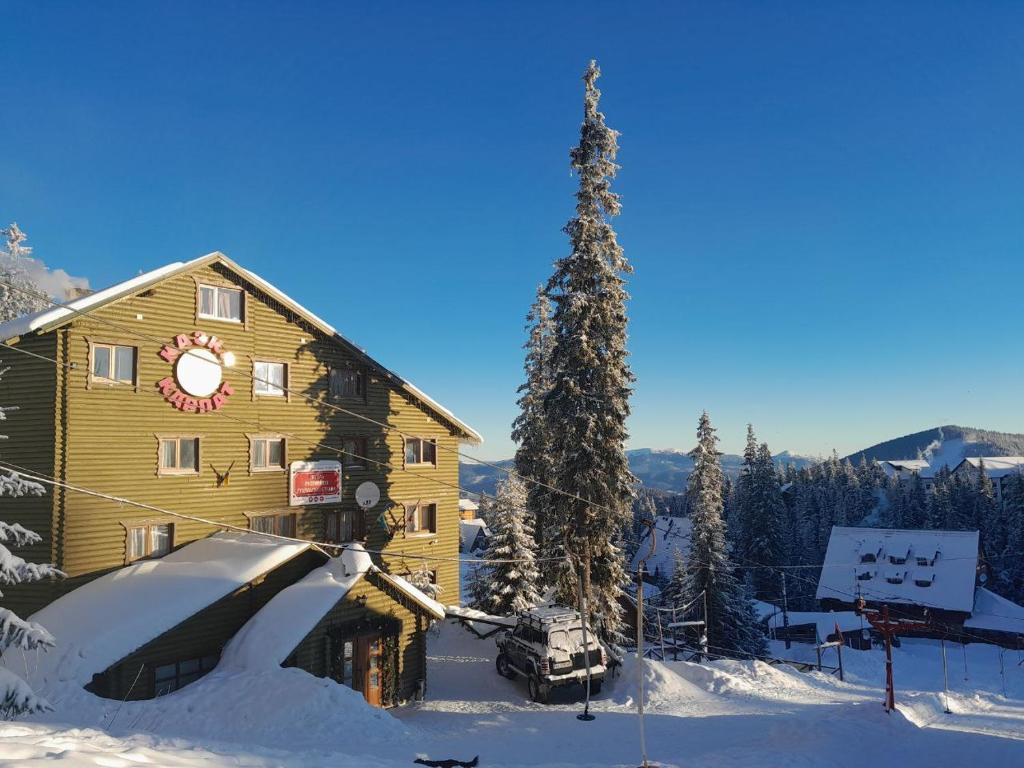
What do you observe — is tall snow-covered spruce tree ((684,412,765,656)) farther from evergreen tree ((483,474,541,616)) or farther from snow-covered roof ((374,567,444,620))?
snow-covered roof ((374,567,444,620))

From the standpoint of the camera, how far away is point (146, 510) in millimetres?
20625

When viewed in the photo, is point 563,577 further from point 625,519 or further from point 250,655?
point 250,655

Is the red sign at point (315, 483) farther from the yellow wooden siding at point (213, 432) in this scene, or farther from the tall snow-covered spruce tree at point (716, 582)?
the tall snow-covered spruce tree at point (716, 582)

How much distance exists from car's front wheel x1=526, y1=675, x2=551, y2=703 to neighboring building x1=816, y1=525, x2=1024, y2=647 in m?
41.4

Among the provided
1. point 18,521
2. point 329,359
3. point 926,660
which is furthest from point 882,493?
point 18,521

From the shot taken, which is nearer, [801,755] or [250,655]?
[801,755]

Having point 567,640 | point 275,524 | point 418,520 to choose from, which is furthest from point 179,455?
point 567,640

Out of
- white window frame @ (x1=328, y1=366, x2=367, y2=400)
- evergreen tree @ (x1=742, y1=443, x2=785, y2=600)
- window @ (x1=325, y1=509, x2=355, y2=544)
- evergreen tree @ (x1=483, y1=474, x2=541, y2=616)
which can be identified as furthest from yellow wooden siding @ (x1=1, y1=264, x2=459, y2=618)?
evergreen tree @ (x1=742, y1=443, x2=785, y2=600)

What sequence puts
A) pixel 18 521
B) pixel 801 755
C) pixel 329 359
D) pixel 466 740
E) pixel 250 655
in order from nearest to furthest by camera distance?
pixel 801 755 → pixel 466 740 → pixel 250 655 → pixel 18 521 → pixel 329 359

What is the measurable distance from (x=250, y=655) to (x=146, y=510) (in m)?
6.51

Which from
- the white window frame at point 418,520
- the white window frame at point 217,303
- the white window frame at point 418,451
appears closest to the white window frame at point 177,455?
the white window frame at point 217,303

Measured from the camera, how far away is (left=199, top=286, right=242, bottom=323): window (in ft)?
72.9

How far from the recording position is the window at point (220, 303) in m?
22.2

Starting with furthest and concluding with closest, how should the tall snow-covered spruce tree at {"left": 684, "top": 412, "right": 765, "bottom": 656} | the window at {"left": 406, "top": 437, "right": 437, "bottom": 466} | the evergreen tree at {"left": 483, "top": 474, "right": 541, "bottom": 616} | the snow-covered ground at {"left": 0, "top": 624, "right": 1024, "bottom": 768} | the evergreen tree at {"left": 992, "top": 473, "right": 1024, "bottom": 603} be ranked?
the evergreen tree at {"left": 992, "top": 473, "right": 1024, "bottom": 603}
the tall snow-covered spruce tree at {"left": 684, "top": 412, "right": 765, "bottom": 656}
the evergreen tree at {"left": 483, "top": 474, "right": 541, "bottom": 616}
the window at {"left": 406, "top": 437, "right": 437, "bottom": 466}
the snow-covered ground at {"left": 0, "top": 624, "right": 1024, "bottom": 768}
